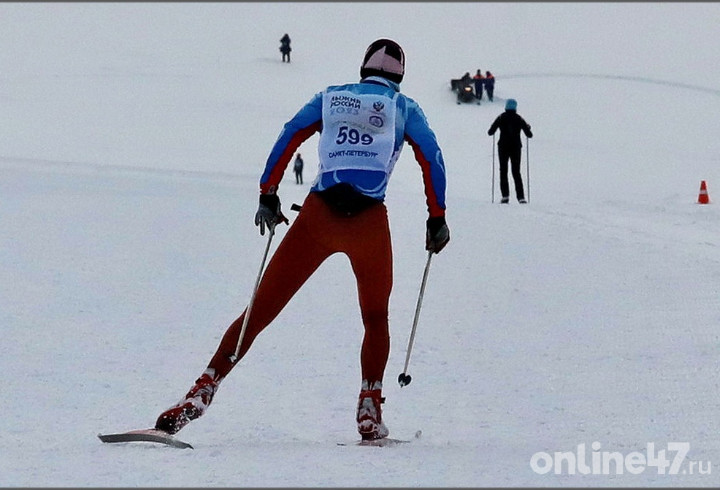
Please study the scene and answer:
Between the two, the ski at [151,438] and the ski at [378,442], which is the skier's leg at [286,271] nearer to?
the ski at [151,438]

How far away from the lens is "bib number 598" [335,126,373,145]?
4582mm

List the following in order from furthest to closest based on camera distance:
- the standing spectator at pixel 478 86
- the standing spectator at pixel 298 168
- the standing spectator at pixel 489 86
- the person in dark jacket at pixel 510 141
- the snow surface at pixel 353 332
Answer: the standing spectator at pixel 489 86 → the standing spectator at pixel 478 86 → the standing spectator at pixel 298 168 → the person in dark jacket at pixel 510 141 → the snow surface at pixel 353 332

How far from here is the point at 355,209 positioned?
4.59m

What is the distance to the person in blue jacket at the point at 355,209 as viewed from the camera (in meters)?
4.57

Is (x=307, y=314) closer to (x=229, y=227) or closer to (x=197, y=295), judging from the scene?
(x=197, y=295)

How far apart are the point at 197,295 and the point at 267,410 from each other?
2.95 m

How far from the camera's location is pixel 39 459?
3910mm

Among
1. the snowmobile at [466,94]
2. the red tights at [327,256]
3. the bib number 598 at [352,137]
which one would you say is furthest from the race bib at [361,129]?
the snowmobile at [466,94]

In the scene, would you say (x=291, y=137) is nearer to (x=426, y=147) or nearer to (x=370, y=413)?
(x=426, y=147)

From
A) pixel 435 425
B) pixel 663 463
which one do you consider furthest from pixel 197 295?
pixel 663 463

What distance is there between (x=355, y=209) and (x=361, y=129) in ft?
1.22

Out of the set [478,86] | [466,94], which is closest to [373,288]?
[466,94]

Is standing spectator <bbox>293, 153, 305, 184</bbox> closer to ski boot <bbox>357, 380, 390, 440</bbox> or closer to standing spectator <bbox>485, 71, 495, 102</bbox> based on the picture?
standing spectator <bbox>485, 71, 495, 102</bbox>

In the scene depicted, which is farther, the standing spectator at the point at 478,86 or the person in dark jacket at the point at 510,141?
the standing spectator at the point at 478,86
